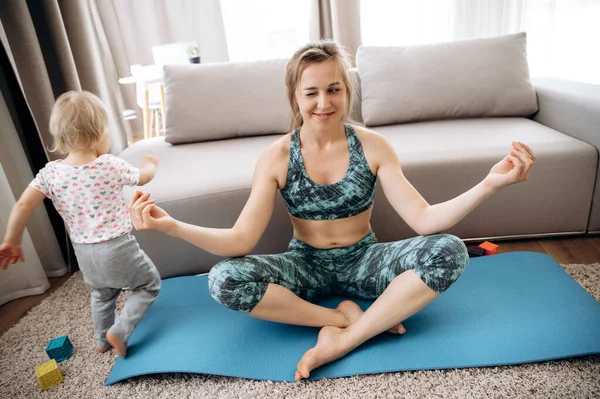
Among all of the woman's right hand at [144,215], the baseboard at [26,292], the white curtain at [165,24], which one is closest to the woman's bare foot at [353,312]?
the woman's right hand at [144,215]

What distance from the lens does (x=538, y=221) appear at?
66.4 inches

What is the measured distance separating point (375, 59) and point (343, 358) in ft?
4.94

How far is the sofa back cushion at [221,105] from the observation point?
204 cm

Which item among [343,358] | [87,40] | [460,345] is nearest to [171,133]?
[87,40]

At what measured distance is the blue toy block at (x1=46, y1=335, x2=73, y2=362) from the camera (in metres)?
1.29

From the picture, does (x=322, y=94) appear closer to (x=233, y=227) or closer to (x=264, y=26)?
(x=233, y=227)

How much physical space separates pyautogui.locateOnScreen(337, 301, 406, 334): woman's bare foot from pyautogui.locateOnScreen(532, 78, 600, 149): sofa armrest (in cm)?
111

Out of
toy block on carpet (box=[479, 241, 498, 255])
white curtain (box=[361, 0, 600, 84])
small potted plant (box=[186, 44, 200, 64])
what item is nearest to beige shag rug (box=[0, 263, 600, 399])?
toy block on carpet (box=[479, 241, 498, 255])

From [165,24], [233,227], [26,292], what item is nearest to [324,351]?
[233,227]

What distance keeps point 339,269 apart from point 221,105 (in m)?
1.12

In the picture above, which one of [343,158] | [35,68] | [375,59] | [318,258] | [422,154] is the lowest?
[318,258]

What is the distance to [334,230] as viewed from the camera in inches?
50.4

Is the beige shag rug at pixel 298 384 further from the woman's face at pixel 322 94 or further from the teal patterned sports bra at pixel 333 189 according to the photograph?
the woman's face at pixel 322 94

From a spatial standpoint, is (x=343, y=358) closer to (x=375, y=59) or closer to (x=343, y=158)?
(x=343, y=158)
